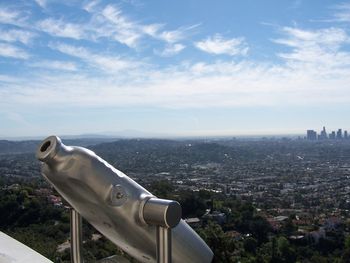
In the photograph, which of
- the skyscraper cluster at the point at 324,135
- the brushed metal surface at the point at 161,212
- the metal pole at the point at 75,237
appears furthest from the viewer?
the skyscraper cluster at the point at 324,135

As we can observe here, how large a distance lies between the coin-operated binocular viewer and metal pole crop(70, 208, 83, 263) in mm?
417

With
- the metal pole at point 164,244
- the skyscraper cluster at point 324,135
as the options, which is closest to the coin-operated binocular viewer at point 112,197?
the metal pole at point 164,244

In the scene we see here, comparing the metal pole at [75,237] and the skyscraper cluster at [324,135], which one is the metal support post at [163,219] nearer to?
the metal pole at [75,237]

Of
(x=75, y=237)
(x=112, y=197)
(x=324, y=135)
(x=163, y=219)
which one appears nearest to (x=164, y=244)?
(x=163, y=219)

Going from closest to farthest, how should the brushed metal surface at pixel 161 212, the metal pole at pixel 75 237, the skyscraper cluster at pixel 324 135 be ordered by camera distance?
the brushed metal surface at pixel 161 212 → the metal pole at pixel 75 237 → the skyscraper cluster at pixel 324 135

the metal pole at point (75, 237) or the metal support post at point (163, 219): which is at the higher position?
the metal support post at point (163, 219)

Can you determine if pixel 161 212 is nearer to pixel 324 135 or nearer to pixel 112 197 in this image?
pixel 112 197

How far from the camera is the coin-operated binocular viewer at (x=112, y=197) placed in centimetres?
168

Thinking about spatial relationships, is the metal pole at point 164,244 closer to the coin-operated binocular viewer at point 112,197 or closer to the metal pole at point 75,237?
the coin-operated binocular viewer at point 112,197

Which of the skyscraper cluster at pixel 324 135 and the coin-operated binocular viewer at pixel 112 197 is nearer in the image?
the coin-operated binocular viewer at pixel 112 197

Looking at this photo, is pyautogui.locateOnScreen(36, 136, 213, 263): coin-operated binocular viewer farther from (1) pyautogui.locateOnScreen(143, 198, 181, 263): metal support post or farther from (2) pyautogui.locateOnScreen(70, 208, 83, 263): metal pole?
(2) pyautogui.locateOnScreen(70, 208, 83, 263): metal pole

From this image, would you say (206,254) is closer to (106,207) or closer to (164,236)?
(164,236)

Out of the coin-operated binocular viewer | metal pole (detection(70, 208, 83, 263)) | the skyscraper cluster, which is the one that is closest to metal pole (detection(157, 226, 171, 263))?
the coin-operated binocular viewer

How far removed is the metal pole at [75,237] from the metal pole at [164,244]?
2.04 ft
